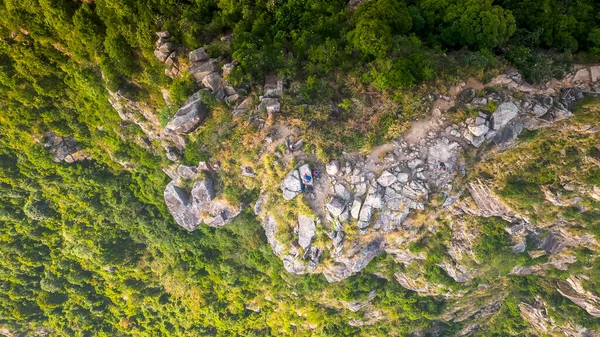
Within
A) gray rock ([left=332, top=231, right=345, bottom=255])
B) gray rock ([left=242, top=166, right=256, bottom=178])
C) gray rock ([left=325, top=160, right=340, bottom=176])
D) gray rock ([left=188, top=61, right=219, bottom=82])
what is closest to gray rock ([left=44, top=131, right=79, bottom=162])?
gray rock ([left=188, top=61, right=219, bottom=82])

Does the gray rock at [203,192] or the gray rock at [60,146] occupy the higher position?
the gray rock at [60,146]

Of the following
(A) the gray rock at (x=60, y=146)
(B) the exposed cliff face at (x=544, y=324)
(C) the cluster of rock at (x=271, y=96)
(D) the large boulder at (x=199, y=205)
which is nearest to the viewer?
(C) the cluster of rock at (x=271, y=96)

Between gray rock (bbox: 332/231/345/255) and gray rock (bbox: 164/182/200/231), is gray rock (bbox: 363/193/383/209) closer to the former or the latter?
gray rock (bbox: 332/231/345/255)

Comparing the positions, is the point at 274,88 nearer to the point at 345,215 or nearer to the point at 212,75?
the point at 212,75

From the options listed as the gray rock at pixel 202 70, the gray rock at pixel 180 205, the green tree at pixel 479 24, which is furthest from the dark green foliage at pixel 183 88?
the green tree at pixel 479 24

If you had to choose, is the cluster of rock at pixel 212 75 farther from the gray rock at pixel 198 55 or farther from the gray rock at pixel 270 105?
the gray rock at pixel 270 105
